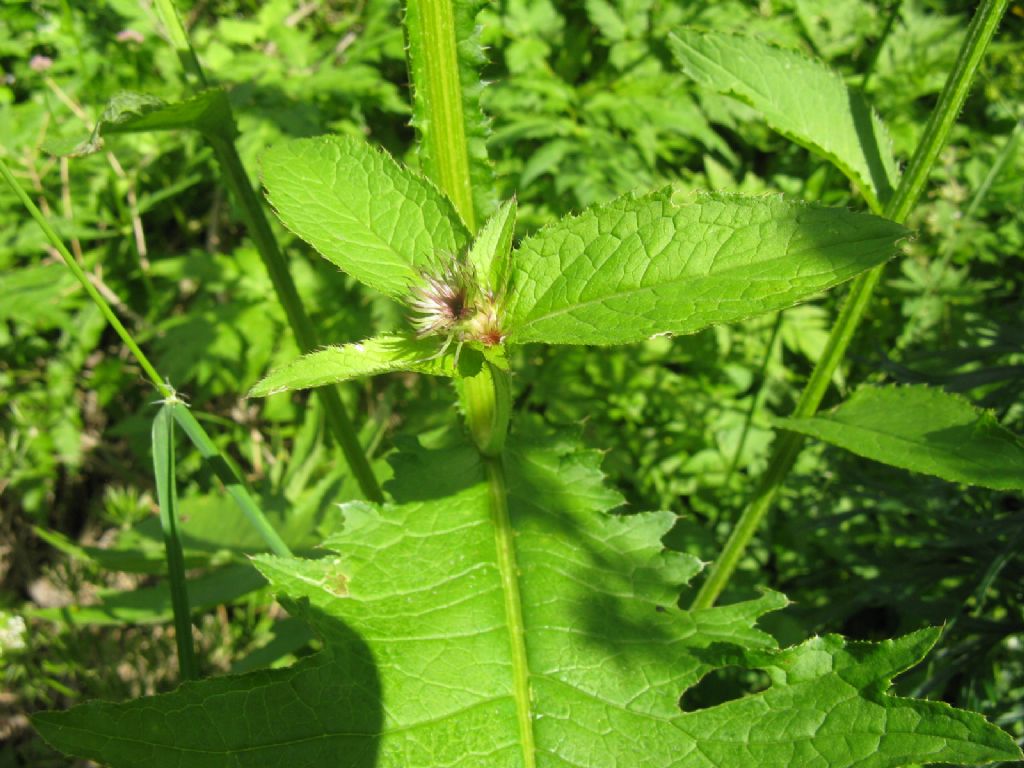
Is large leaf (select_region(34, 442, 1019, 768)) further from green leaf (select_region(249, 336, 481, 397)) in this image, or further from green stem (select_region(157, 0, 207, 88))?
green stem (select_region(157, 0, 207, 88))

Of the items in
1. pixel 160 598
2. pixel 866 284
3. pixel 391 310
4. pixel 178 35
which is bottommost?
pixel 160 598

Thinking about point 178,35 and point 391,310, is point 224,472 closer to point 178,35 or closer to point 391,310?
point 178,35

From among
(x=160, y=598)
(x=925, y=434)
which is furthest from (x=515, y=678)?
(x=160, y=598)

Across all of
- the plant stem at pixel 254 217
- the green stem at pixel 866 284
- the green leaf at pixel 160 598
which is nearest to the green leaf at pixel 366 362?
the plant stem at pixel 254 217

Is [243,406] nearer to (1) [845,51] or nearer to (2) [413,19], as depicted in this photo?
(2) [413,19]

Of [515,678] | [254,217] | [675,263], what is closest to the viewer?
[675,263]

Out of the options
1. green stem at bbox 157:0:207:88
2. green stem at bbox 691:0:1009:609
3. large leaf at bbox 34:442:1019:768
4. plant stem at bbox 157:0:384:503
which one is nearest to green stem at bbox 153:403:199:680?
large leaf at bbox 34:442:1019:768
